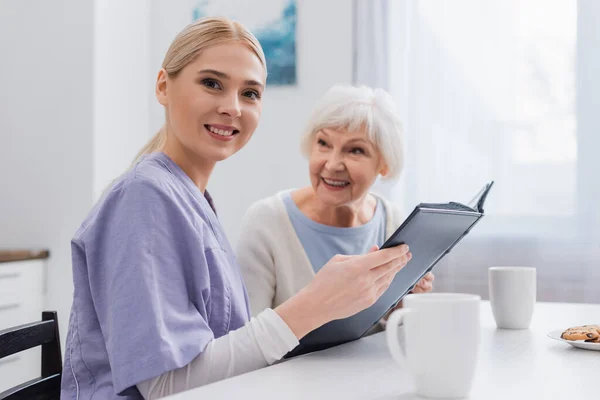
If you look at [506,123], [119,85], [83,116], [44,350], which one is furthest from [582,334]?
[119,85]

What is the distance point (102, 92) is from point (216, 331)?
2013 mm

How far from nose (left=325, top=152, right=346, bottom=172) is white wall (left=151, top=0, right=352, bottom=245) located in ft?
4.19

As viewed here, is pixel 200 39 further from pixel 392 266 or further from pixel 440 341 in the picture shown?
pixel 440 341

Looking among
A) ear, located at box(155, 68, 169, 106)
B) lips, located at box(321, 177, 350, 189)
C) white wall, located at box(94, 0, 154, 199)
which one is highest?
white wall, located at box(94, 0, 154, 199)

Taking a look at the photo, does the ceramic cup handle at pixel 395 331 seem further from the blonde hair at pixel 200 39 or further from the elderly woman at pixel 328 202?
the elderly woman at pixel 328 202

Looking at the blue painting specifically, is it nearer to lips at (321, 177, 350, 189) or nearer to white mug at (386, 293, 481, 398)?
lips at (321, 177, 350, 189)

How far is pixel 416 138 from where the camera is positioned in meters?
2.67

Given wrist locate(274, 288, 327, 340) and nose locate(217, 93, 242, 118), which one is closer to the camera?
wrist locate(274, 288, 327, 340)

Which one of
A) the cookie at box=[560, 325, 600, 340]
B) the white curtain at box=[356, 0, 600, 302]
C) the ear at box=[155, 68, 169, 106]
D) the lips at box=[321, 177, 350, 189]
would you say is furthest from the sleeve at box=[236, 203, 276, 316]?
the white curtain at box=[356, 0, 600, 302]

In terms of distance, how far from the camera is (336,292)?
88 cm

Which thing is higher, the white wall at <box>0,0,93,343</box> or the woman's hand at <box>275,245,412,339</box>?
the white wall at <box>0,0,93,343</box>

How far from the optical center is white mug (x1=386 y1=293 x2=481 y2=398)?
0.66 m

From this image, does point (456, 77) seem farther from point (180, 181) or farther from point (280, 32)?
point (180, 181)

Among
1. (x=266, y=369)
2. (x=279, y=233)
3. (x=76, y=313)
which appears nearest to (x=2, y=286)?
(x=279, y=233)
